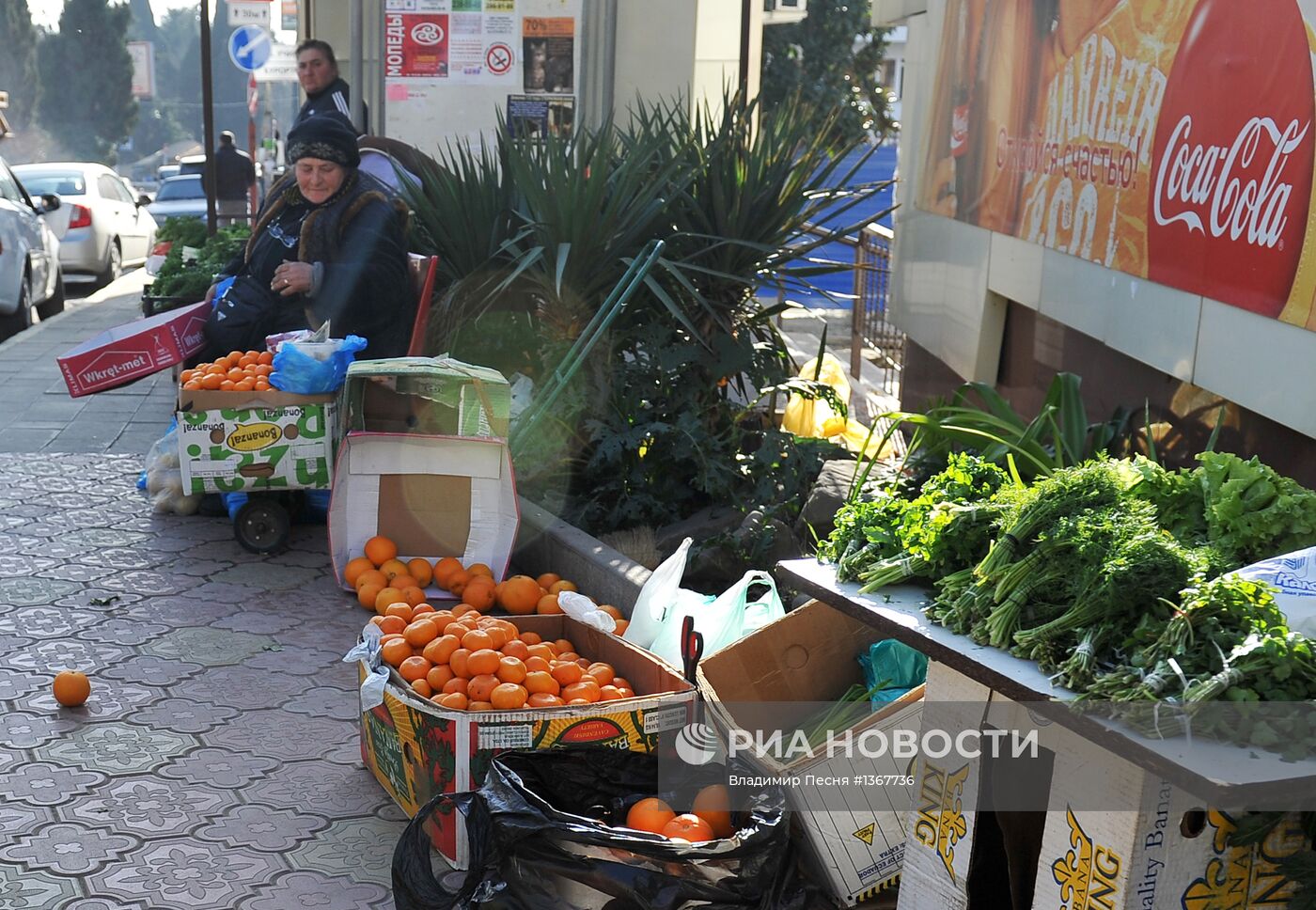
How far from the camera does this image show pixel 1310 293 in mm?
3334

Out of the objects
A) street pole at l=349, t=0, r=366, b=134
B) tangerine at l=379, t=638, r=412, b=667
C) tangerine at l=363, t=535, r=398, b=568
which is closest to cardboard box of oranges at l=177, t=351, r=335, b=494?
tangerine at l=363, t=535, r=398, b=568

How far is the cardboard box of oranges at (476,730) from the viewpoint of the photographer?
3246 mm

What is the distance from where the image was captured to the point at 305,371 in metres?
5.45

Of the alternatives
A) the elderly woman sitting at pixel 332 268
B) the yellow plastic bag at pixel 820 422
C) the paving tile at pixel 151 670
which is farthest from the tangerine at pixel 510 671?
the yellow plastic bag at pixel 820 422

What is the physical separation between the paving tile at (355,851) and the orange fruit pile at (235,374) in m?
2.43

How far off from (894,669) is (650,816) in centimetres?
75

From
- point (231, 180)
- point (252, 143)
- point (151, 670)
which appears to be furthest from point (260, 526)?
point (252, 143)

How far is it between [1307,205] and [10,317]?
12.0 m

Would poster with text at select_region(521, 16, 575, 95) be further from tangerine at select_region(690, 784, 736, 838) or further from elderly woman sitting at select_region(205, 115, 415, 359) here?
tangerine at select_region(690, 784, 736, 838)

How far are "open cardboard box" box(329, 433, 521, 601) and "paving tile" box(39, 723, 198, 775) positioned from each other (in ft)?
4.30

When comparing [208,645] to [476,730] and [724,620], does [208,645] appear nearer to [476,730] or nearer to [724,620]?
[476,730]

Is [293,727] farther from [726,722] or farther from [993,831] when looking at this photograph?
[993,831]

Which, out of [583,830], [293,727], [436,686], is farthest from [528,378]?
[583,830]

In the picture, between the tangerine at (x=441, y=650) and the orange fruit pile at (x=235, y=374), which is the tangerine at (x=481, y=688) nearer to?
the tangerine at (x=441, y=650)
